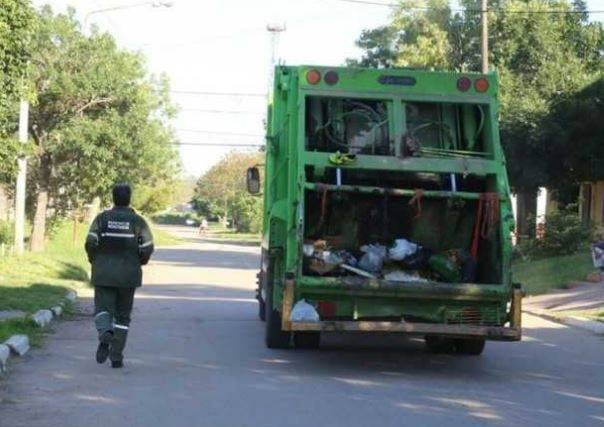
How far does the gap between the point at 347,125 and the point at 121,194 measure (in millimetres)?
2735

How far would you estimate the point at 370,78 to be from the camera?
405 inches

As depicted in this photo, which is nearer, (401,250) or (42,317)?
(401,250)

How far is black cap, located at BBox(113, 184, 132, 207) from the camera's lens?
965cm

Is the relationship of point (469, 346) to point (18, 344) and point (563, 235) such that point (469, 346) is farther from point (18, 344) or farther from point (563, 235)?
point (563, 235)

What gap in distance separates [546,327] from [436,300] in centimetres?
A: 688

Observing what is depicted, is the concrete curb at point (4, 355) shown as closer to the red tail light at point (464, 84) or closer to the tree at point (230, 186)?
the red tail light at point (464, 84)

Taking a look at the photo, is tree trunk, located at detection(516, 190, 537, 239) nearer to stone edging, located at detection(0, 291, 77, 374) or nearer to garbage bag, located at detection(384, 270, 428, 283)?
stone edging, located at detection(0, 291, 77, 374)

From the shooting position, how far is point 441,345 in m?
11.8

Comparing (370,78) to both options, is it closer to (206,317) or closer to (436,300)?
(436,300)

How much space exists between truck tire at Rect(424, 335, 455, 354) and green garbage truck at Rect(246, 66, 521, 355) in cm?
140

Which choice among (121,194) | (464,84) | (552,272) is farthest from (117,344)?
(552,272)

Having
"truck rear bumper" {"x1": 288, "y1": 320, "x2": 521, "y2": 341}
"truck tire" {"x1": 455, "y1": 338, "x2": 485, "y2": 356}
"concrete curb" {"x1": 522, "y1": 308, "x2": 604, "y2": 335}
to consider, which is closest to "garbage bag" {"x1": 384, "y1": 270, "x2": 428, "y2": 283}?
"truck rear bumper" {"x1": 288, "y1": 320, "x2": 521, "y2": 341}

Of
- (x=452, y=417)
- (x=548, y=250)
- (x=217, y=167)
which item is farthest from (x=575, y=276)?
(x=217, y=167)

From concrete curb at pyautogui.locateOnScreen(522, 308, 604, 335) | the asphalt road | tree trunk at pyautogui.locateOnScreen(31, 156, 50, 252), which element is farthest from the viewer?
tree trunk at pyautogui.locateOnScreen(31, 156, 50, 252)
